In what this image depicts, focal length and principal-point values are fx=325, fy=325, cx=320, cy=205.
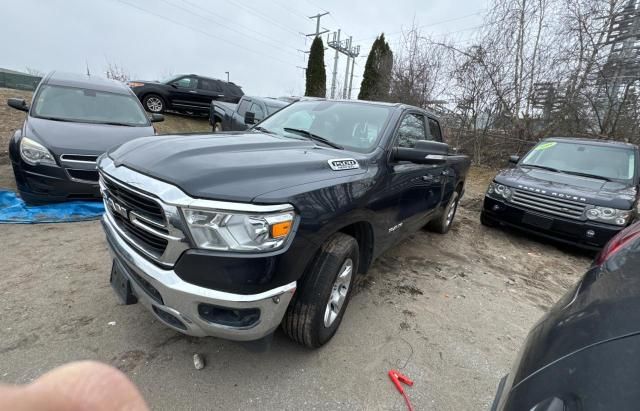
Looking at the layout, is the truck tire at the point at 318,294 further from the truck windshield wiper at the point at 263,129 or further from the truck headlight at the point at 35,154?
the truck headlight at the point at 35,154

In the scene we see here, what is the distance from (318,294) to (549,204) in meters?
4.35

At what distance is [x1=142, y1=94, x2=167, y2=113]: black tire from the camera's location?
11.5 meters

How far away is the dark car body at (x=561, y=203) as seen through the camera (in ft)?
14.7

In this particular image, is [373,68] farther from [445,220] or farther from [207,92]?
[445,220]

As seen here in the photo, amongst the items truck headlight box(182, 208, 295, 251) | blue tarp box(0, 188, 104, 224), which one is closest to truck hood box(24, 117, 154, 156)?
Result: blue tarp box(0, 188, 104, 224)

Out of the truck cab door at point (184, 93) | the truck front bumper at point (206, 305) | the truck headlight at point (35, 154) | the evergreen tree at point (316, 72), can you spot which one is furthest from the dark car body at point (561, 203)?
the evergreen tree at point (316, 72)

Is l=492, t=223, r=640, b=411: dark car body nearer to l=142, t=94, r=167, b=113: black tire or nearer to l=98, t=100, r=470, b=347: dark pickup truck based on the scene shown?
l=98, t=100, r=470, b=347: dark pickup truck

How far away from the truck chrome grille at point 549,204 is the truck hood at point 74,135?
5858mm

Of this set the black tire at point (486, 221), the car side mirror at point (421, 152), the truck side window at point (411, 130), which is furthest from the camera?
the black tire at point (486, 221)

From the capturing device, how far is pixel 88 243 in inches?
141

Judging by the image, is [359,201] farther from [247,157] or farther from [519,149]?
[519,149]

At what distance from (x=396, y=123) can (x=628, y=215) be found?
3.90 m

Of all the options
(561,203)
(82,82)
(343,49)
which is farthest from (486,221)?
(343,49)

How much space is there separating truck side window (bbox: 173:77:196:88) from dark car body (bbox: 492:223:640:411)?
523 inches
